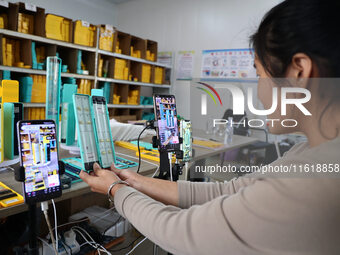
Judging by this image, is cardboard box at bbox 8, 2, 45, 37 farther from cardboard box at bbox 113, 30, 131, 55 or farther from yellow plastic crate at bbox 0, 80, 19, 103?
yellow plastic crate at bbox 0, 80, 19, 103

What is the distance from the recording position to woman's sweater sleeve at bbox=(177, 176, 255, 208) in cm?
91

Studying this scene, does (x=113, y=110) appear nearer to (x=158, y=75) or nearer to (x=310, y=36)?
(x=158, y=75)

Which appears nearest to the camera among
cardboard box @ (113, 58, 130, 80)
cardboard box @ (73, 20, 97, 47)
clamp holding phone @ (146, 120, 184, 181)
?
clamp holding phone @ (146, 120, 184, 181)

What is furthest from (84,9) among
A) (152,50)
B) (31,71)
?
(31,71)

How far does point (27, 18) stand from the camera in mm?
3189

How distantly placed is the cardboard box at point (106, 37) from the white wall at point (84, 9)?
1362 millimetres

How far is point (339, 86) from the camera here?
547mm

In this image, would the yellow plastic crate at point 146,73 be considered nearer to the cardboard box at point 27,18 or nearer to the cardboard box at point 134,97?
the cardboard box at point 134,97

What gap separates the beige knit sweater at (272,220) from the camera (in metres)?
0.51

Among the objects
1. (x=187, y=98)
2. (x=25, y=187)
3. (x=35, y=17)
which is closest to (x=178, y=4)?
(x=187, y=98)

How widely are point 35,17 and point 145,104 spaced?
2265 millimetres

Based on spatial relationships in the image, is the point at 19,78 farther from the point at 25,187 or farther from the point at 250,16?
the point at 250,16

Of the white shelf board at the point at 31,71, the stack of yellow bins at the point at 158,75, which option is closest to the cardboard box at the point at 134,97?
the stack of yellow bins at the point at 158,75

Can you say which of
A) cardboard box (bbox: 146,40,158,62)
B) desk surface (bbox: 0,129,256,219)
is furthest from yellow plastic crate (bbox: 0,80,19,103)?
cardboard box (bbox: 146,40,158,62)
